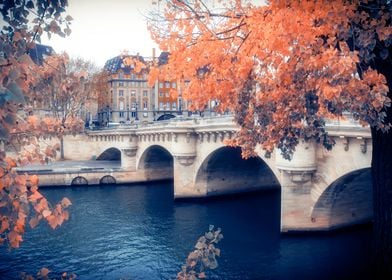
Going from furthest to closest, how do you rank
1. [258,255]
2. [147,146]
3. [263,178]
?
[147,146], [263,178], [258,255]

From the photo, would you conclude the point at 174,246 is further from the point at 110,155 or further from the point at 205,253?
the point at 110,155

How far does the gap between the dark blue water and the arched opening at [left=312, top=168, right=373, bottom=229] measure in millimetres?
896

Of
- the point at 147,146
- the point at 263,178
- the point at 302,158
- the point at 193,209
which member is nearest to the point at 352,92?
the point at 302,158

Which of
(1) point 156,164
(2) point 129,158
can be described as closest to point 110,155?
(2) point 129,158

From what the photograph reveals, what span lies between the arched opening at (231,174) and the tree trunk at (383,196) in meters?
22.5

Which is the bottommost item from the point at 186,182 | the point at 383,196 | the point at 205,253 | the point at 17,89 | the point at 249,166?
the point at 186,182

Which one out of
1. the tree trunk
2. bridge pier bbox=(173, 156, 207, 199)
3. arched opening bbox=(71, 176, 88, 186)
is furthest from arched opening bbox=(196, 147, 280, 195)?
the tree trunk

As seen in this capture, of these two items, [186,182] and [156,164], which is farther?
[156,164]

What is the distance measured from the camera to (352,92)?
613 cm

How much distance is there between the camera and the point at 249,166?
34812 millimetres

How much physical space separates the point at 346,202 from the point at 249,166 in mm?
13949

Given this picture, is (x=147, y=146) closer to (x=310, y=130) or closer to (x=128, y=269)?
(x=128, y=269)

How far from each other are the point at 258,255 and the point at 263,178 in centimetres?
1682

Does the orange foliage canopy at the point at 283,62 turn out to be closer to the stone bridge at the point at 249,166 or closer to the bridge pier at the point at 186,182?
the stone bridge at the point at 249,166
